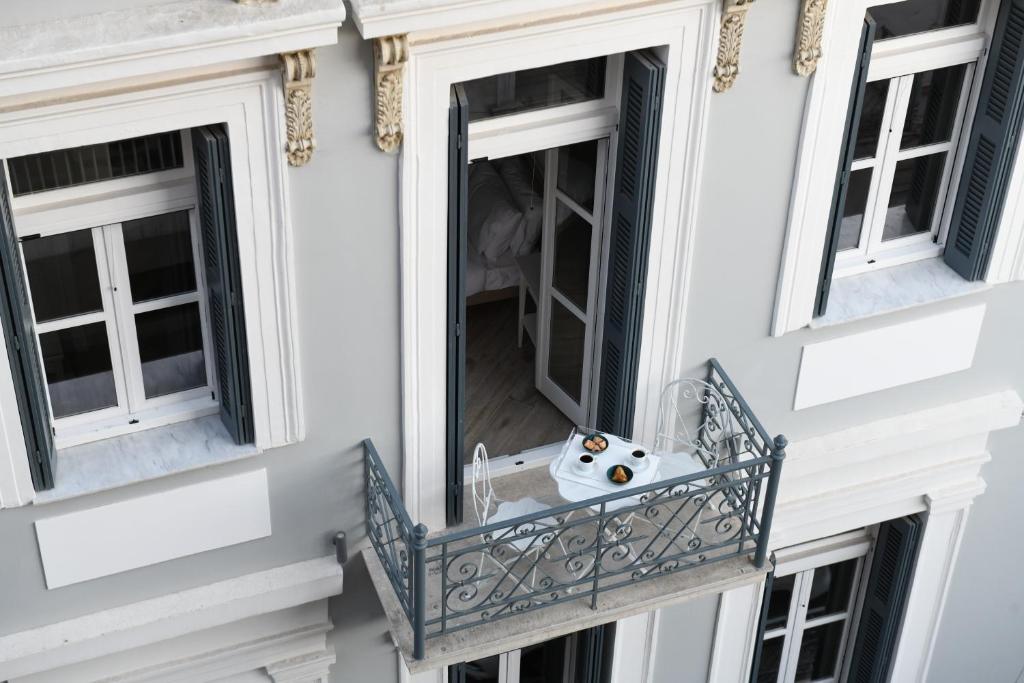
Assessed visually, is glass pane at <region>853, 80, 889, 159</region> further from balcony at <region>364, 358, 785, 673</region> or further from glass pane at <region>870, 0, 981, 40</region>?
balcony at <region>364, 358, 785, 673</region>

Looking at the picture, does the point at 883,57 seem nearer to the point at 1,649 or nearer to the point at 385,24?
the point at 385,24

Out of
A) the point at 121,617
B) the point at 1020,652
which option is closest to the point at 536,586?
the point at 121,617

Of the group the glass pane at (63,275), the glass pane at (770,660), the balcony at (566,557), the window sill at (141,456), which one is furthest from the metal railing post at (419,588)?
the glass pane at (770,660)

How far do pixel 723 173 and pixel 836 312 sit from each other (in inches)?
54.4

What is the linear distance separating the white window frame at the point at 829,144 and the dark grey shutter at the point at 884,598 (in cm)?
223

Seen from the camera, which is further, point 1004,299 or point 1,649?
point 1004,299

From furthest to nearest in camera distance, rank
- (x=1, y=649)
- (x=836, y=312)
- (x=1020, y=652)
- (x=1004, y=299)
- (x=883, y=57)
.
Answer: (x=1020, y=652), (x=1004, y=299), (x=836, y=312), (x=883, y=57), (x=1, y=649)

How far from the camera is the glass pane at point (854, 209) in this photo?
9070 mm

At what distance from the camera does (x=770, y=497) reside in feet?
26.6

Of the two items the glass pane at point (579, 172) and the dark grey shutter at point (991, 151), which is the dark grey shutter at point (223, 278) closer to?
the glass pane at point (579, 172)

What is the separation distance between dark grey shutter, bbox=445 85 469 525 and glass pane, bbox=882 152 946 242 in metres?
2.93

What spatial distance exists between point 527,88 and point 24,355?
9.38 ft

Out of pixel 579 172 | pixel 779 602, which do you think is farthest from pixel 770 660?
pixel 579 172

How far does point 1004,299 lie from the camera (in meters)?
9.68
